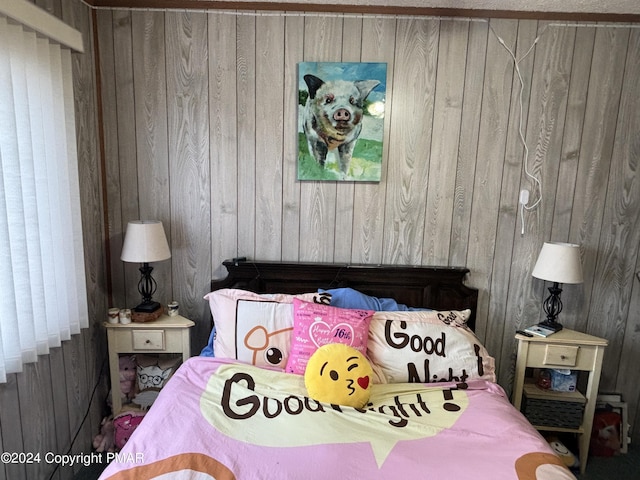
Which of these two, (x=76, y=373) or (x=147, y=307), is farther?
(x=147, y=307)

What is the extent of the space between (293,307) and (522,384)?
4.41ft

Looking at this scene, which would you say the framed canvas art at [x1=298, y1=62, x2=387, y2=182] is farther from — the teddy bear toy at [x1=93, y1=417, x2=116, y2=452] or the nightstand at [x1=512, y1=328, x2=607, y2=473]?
the teddy bear toy at [x1=93, y1=417, x2=116, y2=452]

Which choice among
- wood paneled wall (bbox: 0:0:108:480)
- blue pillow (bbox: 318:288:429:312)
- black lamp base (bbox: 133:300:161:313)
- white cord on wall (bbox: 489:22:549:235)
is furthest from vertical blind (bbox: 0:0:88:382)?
white cord on wall (bbox: 489:22:549:235)

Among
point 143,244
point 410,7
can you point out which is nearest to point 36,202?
point 143,244

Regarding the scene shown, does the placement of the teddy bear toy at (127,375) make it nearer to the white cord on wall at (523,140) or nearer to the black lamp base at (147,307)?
the black lamp base at (147,307)

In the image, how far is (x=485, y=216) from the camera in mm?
2361

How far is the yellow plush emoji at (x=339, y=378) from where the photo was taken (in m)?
1.65

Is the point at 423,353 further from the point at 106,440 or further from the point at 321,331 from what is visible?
the point at 106,440

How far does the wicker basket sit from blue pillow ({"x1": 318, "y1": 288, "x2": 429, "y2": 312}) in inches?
34.7

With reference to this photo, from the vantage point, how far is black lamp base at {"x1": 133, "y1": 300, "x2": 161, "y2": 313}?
224 centimetres

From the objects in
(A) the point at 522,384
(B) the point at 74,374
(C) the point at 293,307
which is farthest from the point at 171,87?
(A) the point at 522,384

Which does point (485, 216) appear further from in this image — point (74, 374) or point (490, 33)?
point (74, 374)

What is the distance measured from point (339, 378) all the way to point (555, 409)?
1389 millimetres

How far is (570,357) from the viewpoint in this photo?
218 centimetres
